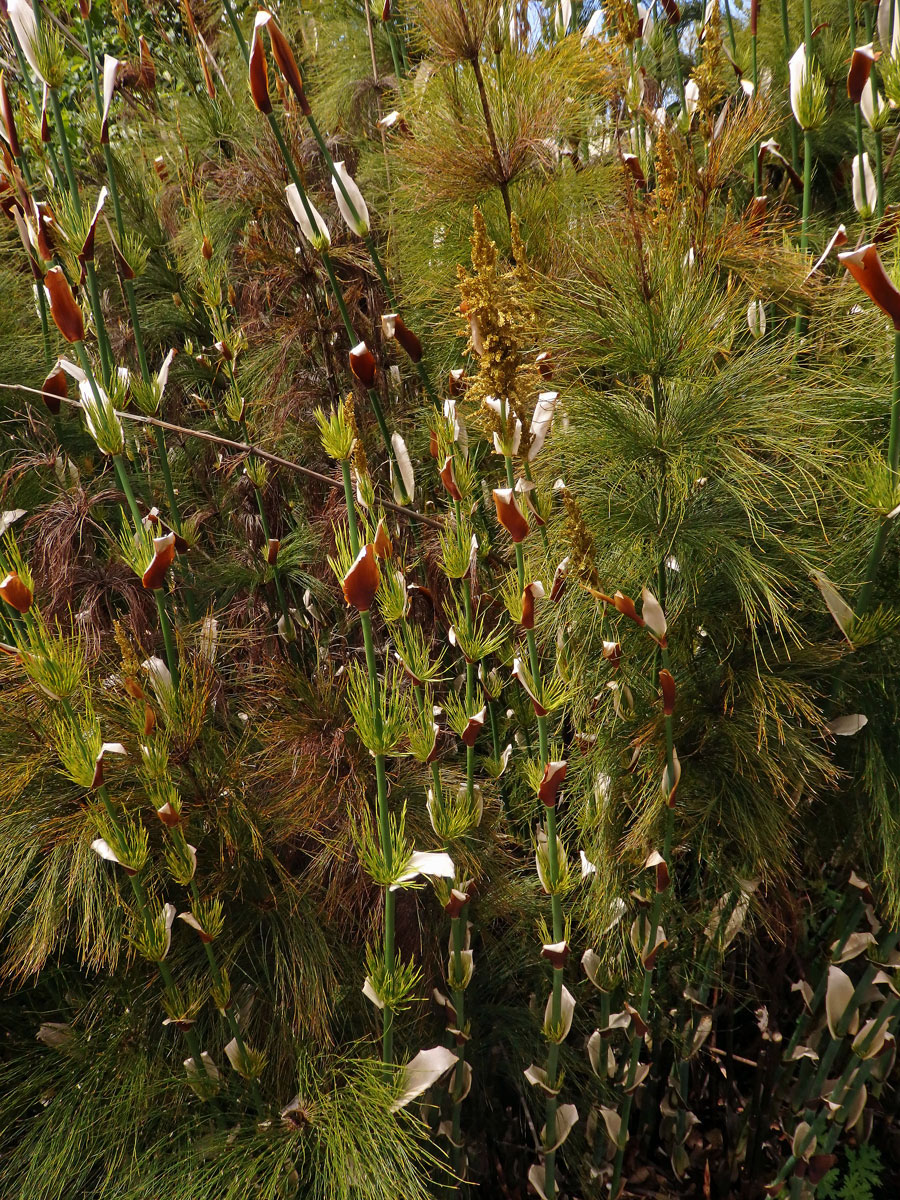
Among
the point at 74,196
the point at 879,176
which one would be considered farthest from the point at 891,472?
the point at 74,196

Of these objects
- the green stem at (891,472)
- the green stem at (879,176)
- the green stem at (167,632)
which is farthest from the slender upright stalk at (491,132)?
the green stem at (167,632)

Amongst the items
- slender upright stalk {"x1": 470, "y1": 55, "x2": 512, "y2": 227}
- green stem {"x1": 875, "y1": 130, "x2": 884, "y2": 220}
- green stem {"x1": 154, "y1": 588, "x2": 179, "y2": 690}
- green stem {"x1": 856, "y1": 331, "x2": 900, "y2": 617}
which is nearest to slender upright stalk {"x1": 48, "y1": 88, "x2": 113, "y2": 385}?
green stem {"x1": 154, "y1": 588, "x2": 179, "y2": 690}

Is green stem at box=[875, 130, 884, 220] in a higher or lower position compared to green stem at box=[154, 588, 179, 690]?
higher

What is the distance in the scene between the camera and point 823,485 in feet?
3.48

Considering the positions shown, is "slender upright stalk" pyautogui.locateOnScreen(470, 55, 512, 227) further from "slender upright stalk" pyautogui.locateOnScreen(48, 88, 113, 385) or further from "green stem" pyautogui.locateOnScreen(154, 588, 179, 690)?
"green stem" pyautogui.locateOnScreen(154, 588, 179, 690)

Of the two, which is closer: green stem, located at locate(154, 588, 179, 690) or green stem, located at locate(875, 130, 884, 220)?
green stem, located at locate(154, 588, 179, 690)

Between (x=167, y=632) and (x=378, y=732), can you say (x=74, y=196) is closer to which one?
(x=167, y=632)

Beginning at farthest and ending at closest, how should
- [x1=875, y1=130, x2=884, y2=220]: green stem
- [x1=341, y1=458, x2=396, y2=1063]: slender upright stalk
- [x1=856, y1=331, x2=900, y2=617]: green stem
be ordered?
1. [x1=875, y1=130, x2=884, y2=220]: green stem
2. [x1=856, y1=331, x2=900, y2=617]: green stem
3. [x1=341, y1=458, x2=396, y2=1063]: slender upright stalk

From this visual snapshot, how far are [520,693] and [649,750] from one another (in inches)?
9.4

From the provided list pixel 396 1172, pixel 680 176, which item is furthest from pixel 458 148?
pixel 396 1172

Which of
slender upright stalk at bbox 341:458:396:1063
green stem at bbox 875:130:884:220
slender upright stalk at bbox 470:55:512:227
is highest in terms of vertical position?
slender upright stalk at bbox 470:55:512:227

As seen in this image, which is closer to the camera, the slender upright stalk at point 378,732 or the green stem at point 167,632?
the slender upright stalk at point 378,732

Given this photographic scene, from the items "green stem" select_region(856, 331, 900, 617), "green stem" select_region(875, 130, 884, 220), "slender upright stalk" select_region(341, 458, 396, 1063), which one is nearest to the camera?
"slender upright stalk" select_region(341, 458, 396, 1063)

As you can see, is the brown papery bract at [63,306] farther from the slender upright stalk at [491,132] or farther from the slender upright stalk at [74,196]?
the slender upright stalk at [491,132]
